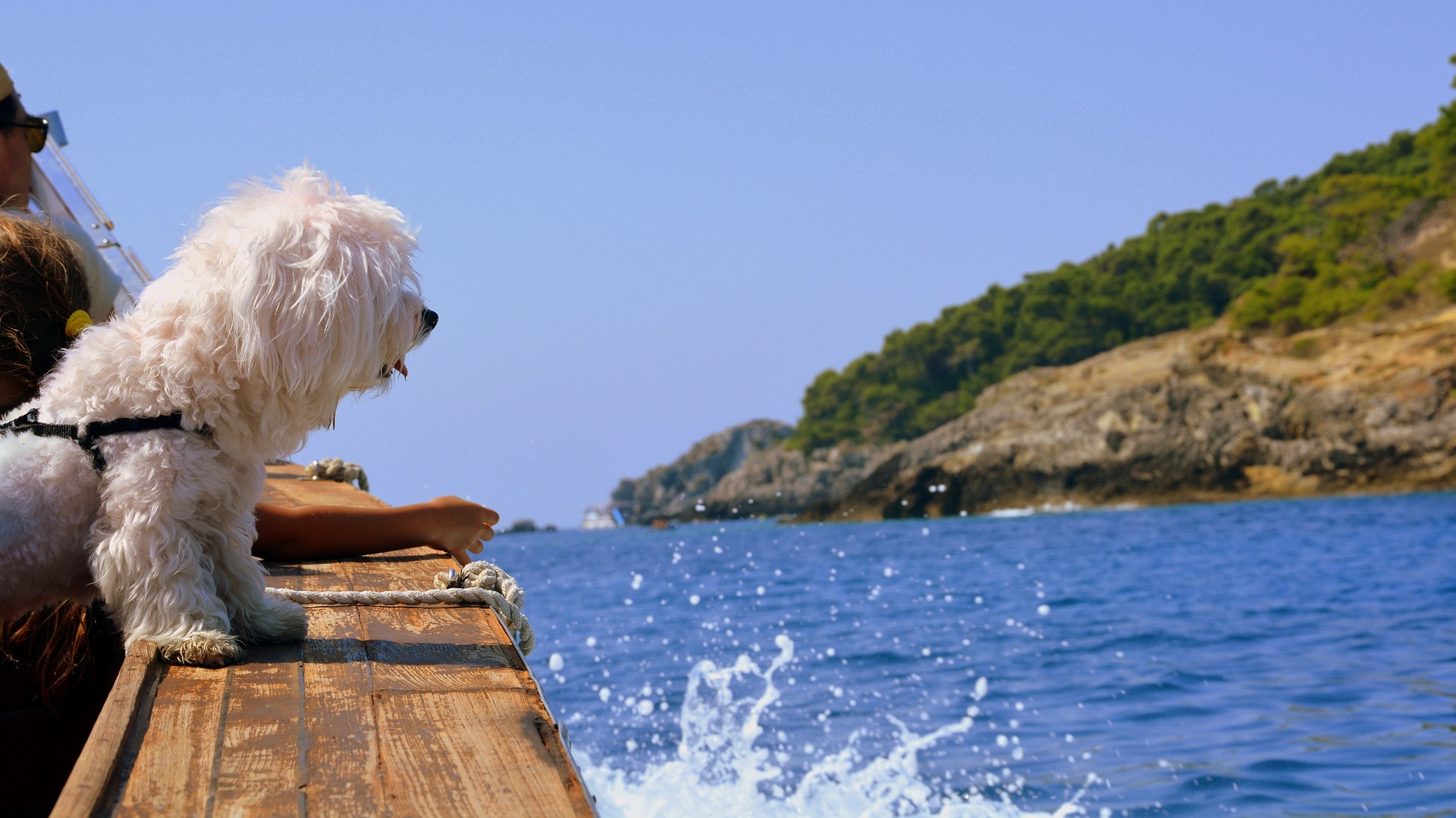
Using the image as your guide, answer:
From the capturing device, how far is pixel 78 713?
233 centimetres

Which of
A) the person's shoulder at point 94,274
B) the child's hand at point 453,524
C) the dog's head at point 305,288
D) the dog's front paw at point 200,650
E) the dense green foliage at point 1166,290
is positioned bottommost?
Answer: the dog's front paw at point 200,650

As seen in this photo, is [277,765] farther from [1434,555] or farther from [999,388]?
[999,388]

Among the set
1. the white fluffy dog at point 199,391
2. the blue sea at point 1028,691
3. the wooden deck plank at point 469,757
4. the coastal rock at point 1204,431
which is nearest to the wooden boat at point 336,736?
the wooden deck plank at point 469,757

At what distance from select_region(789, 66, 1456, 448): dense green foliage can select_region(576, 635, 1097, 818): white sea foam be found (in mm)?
52362

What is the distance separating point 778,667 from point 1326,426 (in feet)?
124

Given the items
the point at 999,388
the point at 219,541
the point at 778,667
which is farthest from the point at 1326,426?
the point at 219,541

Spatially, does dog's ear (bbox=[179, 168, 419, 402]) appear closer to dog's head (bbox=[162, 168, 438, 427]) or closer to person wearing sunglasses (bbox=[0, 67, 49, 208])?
dog's head (bbox=[162, 168, 438, 427])

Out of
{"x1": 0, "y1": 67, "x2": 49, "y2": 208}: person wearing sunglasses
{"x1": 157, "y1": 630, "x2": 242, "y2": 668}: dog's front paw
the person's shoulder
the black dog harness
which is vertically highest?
{"x1": 0, "y1": 67, "x2": 49, "y2": 208}: person wearing sunglasses

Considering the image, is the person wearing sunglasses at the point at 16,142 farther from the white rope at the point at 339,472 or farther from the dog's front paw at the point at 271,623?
the dog's front paw at the point at 271,623

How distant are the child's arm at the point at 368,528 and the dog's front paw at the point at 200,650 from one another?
3.54 feet

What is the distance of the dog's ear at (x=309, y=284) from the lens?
76.7 inches

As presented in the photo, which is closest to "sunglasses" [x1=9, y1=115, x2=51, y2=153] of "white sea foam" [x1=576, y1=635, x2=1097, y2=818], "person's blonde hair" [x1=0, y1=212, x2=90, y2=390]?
"person's blonde hair" [x1=0, y1=212, x2=90, y2=390]

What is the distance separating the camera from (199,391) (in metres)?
2.03

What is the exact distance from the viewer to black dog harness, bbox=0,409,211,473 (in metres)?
1.98
